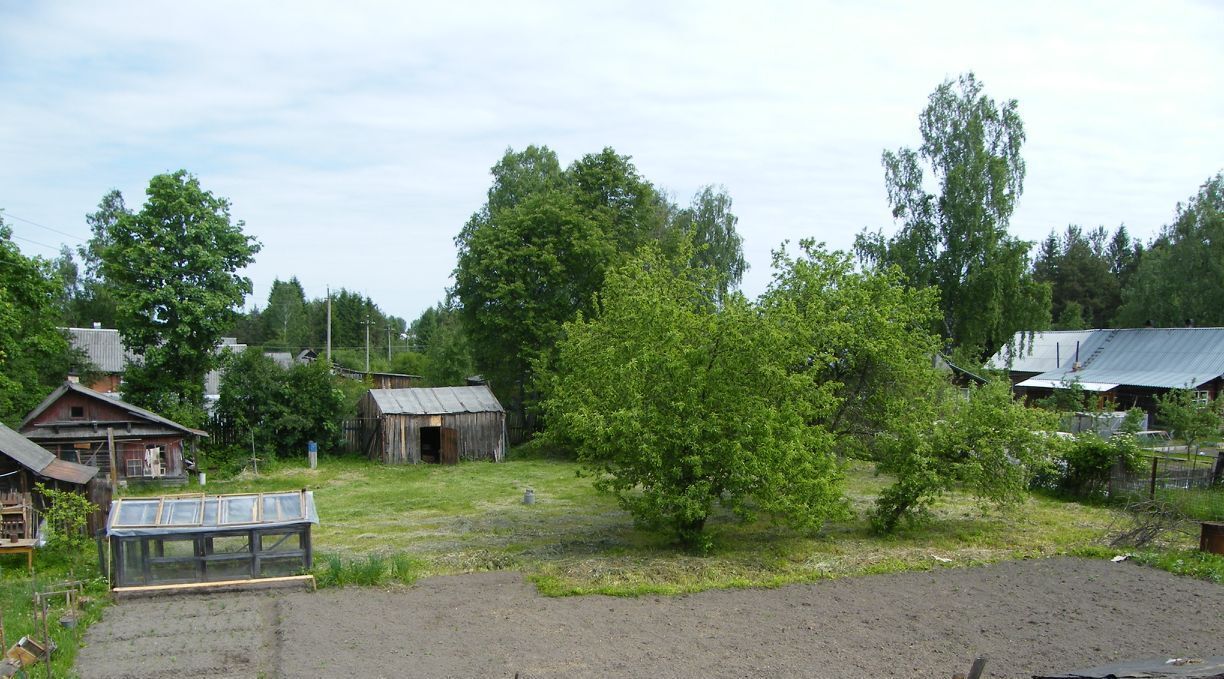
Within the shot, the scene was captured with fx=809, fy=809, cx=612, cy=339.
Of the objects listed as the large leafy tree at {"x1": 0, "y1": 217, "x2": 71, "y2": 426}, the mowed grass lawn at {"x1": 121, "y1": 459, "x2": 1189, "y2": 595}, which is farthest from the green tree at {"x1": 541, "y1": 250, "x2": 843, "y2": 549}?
the large leafy tree at {"x1": 0, "y1": 217, "x2": 71, "y2": 426}

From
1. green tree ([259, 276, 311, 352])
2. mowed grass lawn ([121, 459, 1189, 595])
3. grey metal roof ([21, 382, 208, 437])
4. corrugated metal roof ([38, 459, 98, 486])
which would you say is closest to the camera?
mowed grass lawn ([121, 459, 1189, 595])

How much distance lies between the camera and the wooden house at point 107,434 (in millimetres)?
23375

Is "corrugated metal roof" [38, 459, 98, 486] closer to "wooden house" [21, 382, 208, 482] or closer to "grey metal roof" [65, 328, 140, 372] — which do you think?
"wooden house" [21, 382, 208, 482]

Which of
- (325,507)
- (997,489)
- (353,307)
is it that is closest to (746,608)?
(997,489)

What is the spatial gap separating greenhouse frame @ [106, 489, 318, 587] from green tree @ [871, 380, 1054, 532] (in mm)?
12698

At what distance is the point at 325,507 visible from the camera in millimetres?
22078

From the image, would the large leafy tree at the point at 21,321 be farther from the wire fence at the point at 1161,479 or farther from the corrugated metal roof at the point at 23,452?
the wire fence at the point at 1161,479

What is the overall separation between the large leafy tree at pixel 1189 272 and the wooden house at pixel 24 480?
51.9 metres

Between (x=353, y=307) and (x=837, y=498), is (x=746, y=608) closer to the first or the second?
(x=837, y=498)

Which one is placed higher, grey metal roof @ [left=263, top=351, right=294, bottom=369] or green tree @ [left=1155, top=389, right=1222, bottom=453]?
grey metal roof @ [left=263, top=351, right=294, bottom=369]

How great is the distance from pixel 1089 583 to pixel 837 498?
4702 millimetres

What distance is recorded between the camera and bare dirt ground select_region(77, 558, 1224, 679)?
1076 centimetres

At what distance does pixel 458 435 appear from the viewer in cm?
3122

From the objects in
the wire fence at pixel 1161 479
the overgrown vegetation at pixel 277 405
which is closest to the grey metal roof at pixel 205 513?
the overgrown vegetation at pixel 277 405
